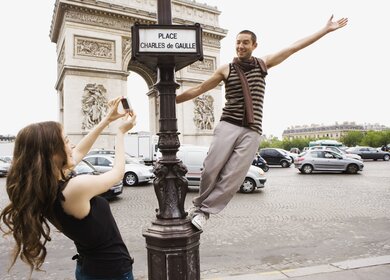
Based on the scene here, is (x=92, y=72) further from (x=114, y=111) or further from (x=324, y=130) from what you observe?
(x=324, y=130)

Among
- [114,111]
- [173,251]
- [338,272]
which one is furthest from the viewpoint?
[338,272]

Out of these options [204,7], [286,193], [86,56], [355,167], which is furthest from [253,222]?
[204,7]

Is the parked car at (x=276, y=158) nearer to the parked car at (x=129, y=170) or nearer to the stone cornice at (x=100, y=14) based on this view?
the stone cornice at (x=100, y=14)

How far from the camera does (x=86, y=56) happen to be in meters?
23.9

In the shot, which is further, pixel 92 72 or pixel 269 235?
pixel 92 72

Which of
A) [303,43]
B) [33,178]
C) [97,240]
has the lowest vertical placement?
[97,240]

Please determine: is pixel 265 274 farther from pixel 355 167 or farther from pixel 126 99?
pixel 355 167

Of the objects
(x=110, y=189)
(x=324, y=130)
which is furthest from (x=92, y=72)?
(x=324, y=130)

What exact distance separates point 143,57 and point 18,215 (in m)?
1.21

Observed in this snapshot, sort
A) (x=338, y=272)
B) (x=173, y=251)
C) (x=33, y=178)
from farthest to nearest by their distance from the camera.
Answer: (x=338, y=272) < (x=173, y=251) < (x=33, y=178)

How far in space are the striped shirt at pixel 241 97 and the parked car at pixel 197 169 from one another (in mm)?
10403

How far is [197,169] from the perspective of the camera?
12836mm

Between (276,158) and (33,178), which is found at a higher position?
(33,178)

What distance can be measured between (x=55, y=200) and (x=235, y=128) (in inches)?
45.8
